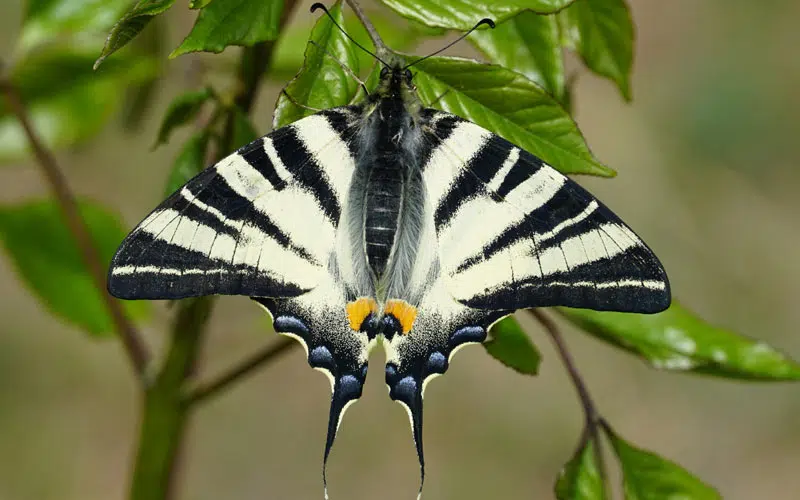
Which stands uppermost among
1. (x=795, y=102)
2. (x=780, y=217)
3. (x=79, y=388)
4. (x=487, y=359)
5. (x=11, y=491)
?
(x=795, y=102)

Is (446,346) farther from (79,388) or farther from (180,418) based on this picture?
(79,388)

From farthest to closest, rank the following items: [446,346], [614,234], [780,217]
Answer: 1. [780,217]
2. [446,346]
3. [614,234]

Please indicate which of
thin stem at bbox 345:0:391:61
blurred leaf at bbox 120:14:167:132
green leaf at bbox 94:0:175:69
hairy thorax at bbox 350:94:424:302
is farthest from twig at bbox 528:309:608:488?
blurred leaf at bbox 120:14:167:132

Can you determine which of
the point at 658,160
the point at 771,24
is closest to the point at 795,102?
the point at 771,24

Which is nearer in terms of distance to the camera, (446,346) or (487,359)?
(446,346)

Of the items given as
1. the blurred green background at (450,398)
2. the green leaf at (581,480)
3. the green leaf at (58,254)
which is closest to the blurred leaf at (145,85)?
the green leaf at (58,254)

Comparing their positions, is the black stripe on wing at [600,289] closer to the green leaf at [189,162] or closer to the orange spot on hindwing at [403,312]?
the orange spot on hindwing at [403,312]

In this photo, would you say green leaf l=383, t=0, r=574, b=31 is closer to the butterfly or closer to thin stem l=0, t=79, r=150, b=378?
the butterfly
